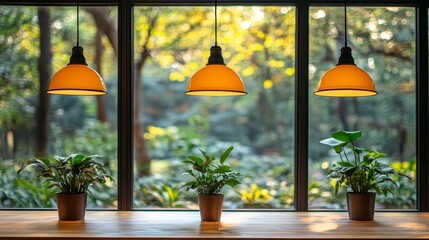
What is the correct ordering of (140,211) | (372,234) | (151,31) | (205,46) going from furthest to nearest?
(205,46), (151,31), (140,211), (372,234)

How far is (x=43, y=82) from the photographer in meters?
4.56

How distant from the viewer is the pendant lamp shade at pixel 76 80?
10.5 ft

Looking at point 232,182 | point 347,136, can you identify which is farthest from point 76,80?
point 347,136

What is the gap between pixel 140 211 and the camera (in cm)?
406

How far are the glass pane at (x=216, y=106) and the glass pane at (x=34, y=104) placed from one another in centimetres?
67

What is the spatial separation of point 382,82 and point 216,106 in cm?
387

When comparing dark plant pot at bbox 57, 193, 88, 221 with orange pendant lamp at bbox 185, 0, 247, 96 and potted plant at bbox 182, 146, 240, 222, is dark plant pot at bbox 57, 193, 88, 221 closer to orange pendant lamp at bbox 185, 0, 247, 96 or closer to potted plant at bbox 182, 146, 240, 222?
potted plant at bbox 182, 146, 240, 222

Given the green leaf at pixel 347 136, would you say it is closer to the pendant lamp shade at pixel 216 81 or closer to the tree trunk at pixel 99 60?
the pendant lamp shade at pixel 216 81

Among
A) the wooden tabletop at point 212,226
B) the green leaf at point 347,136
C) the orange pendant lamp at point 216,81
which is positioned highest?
the orange pendant lamp at point 216,81

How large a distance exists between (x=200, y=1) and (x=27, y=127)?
6.45ft

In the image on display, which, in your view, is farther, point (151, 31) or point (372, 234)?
point (151, 31)

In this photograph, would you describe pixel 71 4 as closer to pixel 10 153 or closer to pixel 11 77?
pixel 11 77

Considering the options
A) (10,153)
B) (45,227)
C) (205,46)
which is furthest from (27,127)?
(205,46)

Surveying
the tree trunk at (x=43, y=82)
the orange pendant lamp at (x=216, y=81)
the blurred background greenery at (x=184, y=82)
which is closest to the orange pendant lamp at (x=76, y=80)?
the orange pendant lamp at (x=216, y=81)
